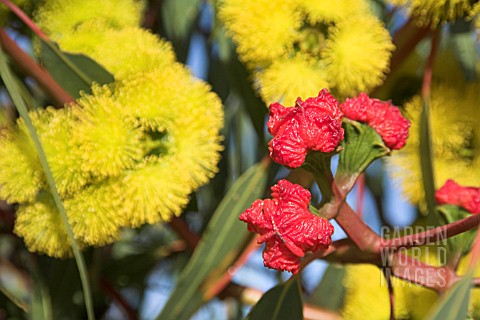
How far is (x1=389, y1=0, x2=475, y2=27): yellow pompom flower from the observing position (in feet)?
2.48

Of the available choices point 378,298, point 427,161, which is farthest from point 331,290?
point 427,161

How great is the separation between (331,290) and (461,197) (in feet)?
0.97

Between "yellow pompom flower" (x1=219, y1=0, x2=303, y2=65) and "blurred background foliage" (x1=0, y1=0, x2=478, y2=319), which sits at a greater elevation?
"yellow pompom flower" (x1=219, y1=0, x2=303, y2=65)

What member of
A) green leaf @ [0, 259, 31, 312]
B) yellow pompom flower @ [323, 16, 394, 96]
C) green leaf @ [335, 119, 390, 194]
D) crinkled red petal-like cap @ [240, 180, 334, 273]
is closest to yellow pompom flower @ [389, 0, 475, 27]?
yellow pompom flower @ [323, 16, 394, 96]

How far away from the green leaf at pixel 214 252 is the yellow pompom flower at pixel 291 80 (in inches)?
4.1

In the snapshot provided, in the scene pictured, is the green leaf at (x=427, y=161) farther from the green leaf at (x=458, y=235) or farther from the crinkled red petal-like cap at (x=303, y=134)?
the crinkled red petal-like cap at (x=303, y=134)

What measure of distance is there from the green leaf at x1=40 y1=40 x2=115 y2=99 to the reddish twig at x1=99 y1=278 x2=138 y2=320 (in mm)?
334

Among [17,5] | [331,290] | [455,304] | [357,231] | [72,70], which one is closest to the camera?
[455,304]

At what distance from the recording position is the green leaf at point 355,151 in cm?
67

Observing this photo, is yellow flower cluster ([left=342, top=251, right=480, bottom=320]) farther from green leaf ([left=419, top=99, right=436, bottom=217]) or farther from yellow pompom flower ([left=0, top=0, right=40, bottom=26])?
yellow pompom flower ([left=0, top=0, right=40, bottom=26])

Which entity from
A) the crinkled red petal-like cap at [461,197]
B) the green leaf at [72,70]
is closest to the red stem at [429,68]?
the crinkled red petal-like cap at [461,197]

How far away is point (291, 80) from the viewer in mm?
774

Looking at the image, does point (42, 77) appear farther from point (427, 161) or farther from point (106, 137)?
point (427, 161)

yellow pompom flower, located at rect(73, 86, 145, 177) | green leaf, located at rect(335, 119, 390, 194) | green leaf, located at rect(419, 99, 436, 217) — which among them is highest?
yellow pompom flower, located at rect(73, 86, 145, 177)
